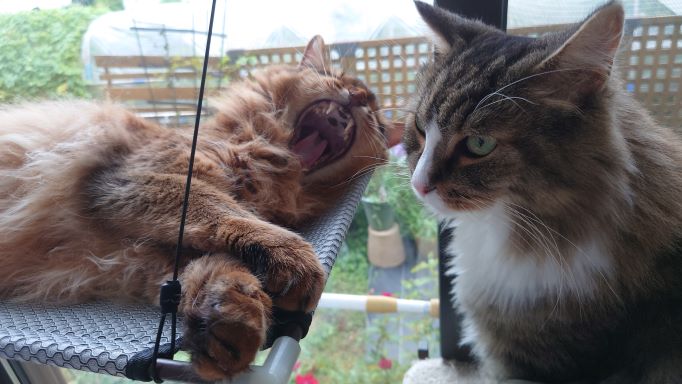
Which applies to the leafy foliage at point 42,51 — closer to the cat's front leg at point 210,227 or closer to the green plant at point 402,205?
the cat's front leg at point 210,227

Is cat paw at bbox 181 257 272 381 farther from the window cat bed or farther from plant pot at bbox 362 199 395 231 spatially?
plant pot at bbox 362 199 395 231

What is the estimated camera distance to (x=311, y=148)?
152cm

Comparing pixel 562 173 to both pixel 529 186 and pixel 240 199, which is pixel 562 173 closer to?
pixel 529 186

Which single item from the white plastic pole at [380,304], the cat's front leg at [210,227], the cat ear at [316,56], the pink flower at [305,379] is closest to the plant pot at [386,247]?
the white plastic pole at [380,304]

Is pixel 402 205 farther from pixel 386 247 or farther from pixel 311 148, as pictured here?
pixel 311 148

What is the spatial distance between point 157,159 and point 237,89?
0.48 meters

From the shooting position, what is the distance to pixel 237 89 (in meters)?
1.54

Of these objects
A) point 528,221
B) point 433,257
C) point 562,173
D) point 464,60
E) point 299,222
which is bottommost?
point 433,257

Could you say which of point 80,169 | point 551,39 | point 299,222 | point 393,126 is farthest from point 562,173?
point 80,169

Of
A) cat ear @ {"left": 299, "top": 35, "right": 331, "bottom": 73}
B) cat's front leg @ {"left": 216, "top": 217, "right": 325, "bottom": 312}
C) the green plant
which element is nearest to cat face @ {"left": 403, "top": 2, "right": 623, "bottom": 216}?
cat's front leg @ {"left": 216, "top": 217, "right": 325, "bottom": 312}

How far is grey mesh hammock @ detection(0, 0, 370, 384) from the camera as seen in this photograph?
26.6 inches

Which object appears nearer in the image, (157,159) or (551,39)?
(551,39)

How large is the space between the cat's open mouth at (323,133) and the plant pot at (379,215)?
25.2 inches

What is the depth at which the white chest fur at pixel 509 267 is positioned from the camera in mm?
943
